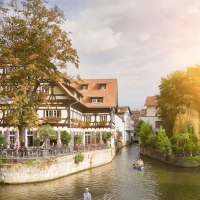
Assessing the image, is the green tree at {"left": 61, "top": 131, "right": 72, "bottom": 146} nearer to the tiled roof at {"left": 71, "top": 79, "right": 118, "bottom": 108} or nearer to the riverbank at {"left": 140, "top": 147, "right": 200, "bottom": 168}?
the riverbank at {"left": 140, "top": 147, "right": 200, "bottom": 168}

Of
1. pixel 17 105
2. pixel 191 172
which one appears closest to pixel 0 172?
pixel 17 105

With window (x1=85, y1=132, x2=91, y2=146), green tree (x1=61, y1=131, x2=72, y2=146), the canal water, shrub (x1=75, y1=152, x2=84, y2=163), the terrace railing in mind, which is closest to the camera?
the canal water

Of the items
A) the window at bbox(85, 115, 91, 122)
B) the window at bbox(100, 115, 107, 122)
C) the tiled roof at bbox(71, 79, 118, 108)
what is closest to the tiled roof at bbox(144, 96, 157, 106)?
the tiled roof at bbox(71, 79, 118, 108)

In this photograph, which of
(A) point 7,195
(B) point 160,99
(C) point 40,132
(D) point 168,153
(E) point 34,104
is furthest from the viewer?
(B) point 160,99

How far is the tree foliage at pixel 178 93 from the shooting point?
174 ft

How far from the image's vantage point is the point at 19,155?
34.6 m

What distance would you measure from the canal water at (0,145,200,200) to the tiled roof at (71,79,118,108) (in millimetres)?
20008

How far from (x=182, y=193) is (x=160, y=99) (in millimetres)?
→ 30997

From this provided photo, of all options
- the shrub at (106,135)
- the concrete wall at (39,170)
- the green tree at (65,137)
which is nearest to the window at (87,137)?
the shrub at (106,135)

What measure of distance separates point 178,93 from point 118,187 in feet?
86.9

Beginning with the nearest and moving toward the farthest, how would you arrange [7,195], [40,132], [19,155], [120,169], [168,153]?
[7,195] < [19,155] < [40,132] < [120,169] < [168,153]

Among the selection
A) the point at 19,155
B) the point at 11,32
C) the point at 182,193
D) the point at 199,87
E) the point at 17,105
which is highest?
the point at 11,32

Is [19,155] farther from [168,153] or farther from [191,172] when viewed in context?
[168,153]

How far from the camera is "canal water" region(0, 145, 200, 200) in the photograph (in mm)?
28438
